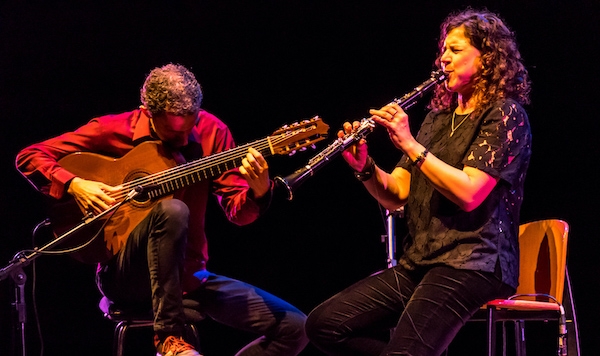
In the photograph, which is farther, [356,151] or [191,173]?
[191,173]

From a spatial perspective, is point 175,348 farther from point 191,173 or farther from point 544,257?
point 544,257

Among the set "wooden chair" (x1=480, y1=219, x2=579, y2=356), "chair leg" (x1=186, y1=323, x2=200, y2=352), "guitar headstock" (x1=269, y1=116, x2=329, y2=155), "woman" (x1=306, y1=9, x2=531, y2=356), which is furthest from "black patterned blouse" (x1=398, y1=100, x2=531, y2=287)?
"chair leg" (x1=186, y1=323, x2=200, y2=352)

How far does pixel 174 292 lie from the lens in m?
2.76

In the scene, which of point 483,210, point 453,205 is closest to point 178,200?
point 453,205

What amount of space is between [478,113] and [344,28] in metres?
2.31

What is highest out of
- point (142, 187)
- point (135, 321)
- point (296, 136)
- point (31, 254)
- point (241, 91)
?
point (241, 91)

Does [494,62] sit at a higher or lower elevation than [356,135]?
higher

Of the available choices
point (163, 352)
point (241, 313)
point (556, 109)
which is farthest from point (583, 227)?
point (163, 352)

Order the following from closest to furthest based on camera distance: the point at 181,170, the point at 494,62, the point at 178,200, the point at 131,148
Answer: the point at 494,62 < the point at 178,200 < the point at 181,170 < the point at 131,148

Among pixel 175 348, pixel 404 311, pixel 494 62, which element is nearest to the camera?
pixel 404 311

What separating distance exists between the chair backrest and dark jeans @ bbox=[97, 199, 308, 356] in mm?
1153

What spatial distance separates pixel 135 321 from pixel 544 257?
1.96 meters

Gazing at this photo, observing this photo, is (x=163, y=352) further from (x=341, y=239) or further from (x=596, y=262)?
(x=596, y=262)

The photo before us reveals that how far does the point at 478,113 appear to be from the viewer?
2.74 meters
